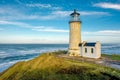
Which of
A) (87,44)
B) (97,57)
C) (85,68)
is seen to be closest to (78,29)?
(87,44)

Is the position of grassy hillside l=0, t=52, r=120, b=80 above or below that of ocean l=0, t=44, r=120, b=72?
above

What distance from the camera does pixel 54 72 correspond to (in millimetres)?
14531

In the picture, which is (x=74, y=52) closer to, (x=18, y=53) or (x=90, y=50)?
(x=90, y=50)

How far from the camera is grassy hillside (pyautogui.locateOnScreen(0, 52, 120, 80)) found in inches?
525

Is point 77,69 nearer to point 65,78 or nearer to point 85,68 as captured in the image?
point 85,68

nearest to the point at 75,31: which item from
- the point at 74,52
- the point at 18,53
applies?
the point at 74,52

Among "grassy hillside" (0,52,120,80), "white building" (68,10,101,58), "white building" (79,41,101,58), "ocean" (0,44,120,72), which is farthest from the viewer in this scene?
"ocean" (0,44,120,72)

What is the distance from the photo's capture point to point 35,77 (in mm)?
13766

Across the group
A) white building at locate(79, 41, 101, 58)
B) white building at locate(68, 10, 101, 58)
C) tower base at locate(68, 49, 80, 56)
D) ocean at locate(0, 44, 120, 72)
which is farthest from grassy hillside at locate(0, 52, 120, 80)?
tower base at locate(68, 49, 80, 56)

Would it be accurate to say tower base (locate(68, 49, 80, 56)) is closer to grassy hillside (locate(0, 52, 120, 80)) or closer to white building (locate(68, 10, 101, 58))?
white building (locate(68, 10, 101, 58))

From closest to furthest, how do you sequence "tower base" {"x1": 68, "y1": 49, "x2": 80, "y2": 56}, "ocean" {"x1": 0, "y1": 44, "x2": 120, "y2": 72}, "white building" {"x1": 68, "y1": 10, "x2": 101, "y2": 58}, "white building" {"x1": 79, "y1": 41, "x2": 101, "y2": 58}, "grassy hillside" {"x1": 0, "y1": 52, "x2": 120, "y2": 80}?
1. "grassy hillside" {"x1": 0, "y1": 52, "x2": 120, "y2": 80}
2. "white building" {"x1": 79, "y1": 41, "x2": 101, "y2": 58}
3. "white building" {"x1": 68, "y1": 10, "x2": 101, "y2": 58}
4. "tower base" {"x1": 68, "y1": 49, "x2": 80, "y2": 56}
5. "ocean" {"x1": 0, "y1": 44, "x2": 120, "y2": 72}

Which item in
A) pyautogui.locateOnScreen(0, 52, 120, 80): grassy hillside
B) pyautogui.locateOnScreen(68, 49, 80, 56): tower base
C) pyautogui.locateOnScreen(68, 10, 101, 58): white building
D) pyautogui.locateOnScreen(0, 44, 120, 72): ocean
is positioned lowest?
pyautogui.locateOnScreen(0, 44, 120, 72): ocean

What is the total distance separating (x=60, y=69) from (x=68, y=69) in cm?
79

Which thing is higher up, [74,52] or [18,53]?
[74,52]
